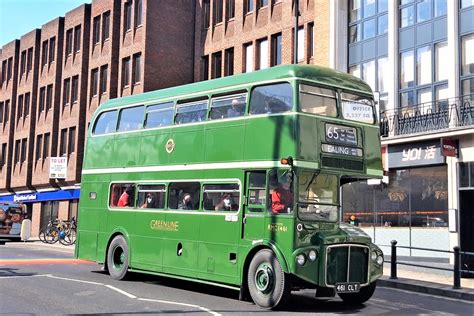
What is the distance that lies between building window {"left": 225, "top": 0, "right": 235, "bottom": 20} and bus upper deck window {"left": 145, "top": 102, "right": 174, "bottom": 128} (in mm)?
18611

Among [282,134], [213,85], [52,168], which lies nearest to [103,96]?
[52,168]

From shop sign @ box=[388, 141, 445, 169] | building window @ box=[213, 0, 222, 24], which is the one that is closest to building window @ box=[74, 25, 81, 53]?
building window @ box=[213, 0, 222, 24]

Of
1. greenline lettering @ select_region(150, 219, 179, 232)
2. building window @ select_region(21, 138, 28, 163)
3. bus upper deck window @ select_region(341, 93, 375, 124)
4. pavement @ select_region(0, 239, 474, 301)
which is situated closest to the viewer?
bus upper deck window @ select_region(341, 93, 375, 124)

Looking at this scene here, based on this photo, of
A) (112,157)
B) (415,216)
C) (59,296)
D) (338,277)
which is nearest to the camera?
(338,277)

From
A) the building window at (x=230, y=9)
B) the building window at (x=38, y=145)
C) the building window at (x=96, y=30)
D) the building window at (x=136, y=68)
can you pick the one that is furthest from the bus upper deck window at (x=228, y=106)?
the building window at (x=38, y=145)

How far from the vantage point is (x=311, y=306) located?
417 inches

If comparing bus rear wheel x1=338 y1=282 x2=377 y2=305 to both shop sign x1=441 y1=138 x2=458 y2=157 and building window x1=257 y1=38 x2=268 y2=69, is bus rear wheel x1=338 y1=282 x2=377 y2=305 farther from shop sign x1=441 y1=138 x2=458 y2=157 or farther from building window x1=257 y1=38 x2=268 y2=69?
building window x1=257 y1=38 x2=268 y2=69

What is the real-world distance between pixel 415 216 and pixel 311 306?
1073 centimetres

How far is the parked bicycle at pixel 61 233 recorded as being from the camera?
29.8 metres

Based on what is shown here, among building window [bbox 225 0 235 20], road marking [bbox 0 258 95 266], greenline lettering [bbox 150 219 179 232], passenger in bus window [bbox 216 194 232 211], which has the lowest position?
road marking [bbox 0 258 95 266]

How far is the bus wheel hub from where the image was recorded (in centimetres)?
1009

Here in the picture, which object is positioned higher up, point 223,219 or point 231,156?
point 231,156

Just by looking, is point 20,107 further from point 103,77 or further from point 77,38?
point 103,77

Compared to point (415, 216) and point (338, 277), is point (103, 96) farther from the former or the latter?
point (338, 277)
